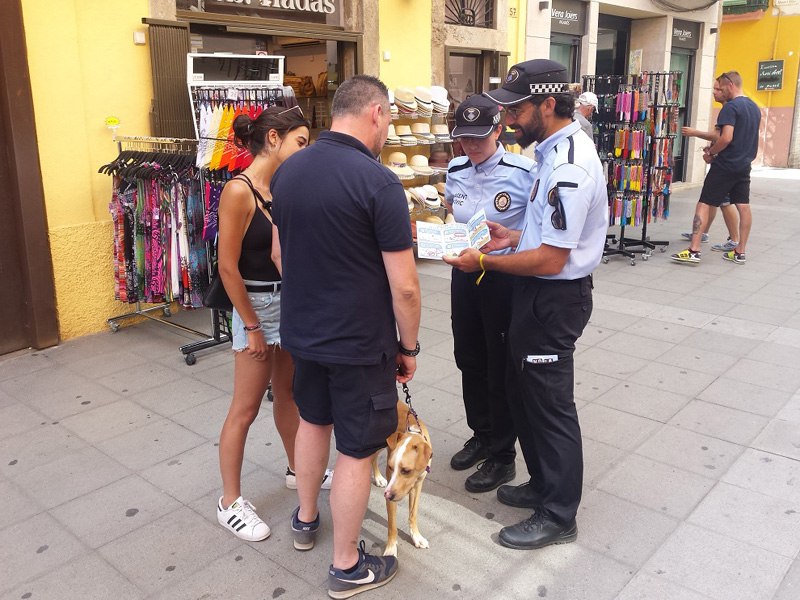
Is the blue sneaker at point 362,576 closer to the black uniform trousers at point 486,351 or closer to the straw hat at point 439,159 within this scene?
the black uniform trousers at point 486,351

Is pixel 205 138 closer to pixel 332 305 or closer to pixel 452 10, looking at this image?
pixel 332 305

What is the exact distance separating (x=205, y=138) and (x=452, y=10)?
5152 millimetres

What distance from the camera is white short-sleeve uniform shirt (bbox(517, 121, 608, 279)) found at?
2.81 meters

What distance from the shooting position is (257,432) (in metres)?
4.26

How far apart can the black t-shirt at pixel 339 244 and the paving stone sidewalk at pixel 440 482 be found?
3.53 feet

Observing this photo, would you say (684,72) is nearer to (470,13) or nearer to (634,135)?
(470,13)

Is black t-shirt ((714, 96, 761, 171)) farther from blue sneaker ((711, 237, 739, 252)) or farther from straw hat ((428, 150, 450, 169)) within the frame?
straw hat ((428, 150, 450, 169))

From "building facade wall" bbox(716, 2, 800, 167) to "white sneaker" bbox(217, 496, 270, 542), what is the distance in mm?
19966

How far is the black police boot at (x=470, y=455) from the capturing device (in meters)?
3.79

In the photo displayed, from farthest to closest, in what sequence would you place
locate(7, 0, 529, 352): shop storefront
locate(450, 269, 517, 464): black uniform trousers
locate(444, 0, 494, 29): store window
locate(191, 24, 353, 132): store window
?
1. locate(444, 0, 494, 29): store window
2. locate(191, 24, 353, 132): store window
3. locate(7, 0, 529, 352): shop storefront
4. locate(450, 269, 517, 464): black uniform trousers

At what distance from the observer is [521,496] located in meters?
3.43

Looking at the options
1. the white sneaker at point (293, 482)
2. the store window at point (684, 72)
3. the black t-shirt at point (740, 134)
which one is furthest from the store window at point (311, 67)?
the store window at point (684, 72)

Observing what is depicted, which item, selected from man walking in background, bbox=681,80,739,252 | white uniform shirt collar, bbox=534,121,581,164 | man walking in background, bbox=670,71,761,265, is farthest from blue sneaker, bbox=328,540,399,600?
man walking in background, bbox=681,80,739,252

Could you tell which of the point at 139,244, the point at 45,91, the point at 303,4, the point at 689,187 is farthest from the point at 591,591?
the point at 689,187
